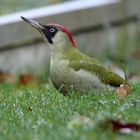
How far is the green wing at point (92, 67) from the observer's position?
672 centimetres

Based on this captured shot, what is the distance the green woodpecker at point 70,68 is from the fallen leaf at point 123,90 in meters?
0.13

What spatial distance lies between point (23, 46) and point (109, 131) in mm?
6903

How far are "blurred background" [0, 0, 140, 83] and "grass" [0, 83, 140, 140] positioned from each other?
13.0ft

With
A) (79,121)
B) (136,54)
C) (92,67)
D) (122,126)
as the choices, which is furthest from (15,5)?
(122,126)

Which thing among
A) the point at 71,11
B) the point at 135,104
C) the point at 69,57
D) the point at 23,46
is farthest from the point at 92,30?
the point at 135,104

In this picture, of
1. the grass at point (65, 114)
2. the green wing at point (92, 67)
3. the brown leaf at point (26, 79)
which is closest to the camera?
the grass at point (65, 114)

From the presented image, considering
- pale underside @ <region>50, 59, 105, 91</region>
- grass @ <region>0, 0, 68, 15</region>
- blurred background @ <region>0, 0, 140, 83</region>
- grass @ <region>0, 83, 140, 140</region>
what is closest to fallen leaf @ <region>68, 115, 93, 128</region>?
grass @ <region>0, 83, 140, 140</region>

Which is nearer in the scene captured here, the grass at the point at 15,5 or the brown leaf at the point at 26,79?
the brown leaf at the point at 26,79

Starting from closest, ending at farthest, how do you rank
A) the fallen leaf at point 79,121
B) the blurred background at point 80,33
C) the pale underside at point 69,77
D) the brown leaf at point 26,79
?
1. the fallen leaf at point 79,121
2. the pale underside at point 69,77
3. the brown leaf at point 26,79
4. the blurred background at point 80,33

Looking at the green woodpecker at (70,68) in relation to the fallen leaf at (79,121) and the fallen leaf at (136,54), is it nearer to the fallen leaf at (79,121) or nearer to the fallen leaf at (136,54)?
the fallen leaf at (79,121)

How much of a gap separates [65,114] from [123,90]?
4.25 feet

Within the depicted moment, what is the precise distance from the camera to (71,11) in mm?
12234

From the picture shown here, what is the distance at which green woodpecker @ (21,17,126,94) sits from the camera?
21.7ft

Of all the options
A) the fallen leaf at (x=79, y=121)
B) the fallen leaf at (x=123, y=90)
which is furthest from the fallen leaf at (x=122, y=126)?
the fallen leaf at (x=123, y=90)
